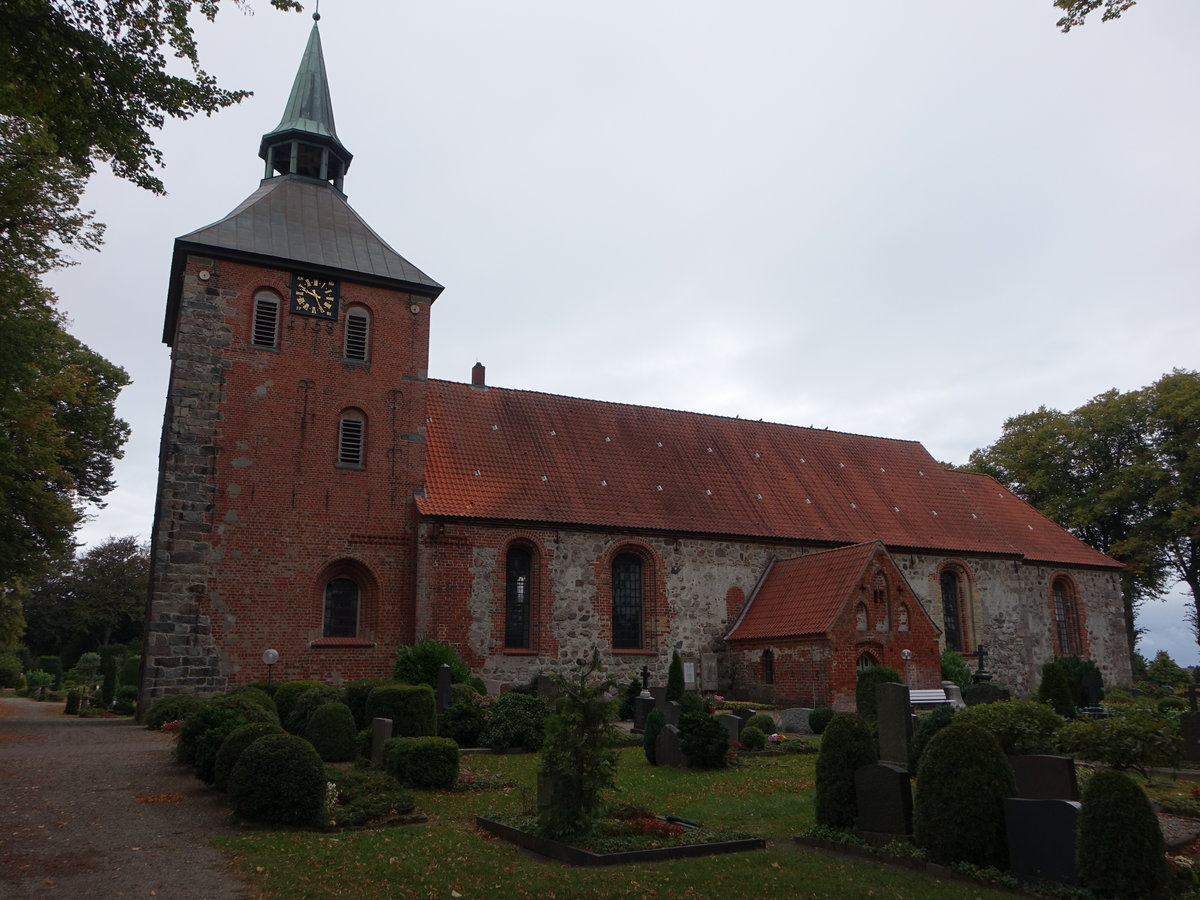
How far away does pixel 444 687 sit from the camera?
55.0ft

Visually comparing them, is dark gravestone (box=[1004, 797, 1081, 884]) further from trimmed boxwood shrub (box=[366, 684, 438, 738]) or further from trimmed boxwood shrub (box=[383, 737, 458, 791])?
trimmed boxwood shrub (box=[366, 684, 438, 738])

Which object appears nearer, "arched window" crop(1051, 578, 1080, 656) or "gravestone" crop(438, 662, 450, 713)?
"gravestone" crop(438, 662, 450, 713)

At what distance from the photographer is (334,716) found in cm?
1321

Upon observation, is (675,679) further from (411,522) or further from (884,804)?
(884,804)

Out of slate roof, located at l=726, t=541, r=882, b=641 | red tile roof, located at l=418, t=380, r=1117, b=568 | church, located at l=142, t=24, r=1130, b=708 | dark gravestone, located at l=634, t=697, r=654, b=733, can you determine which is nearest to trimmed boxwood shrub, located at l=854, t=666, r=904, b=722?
church, located at l=142, t=24, r=1130, b=708

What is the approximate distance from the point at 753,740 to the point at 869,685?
3217 mm

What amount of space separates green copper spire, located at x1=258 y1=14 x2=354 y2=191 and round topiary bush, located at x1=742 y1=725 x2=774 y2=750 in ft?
53.3

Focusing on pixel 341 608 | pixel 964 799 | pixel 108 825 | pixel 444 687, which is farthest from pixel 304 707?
pixel 964 799

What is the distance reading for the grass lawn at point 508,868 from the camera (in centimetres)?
694

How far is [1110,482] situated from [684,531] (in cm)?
2189

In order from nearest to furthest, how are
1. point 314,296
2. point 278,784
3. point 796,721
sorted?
1. point 278,784
2. point 796,721
3. point 314,296

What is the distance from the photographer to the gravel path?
7004mm

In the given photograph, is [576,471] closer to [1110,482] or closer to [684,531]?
[684,531]

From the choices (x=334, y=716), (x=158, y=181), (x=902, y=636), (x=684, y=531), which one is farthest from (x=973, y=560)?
(x=158, y=181)
